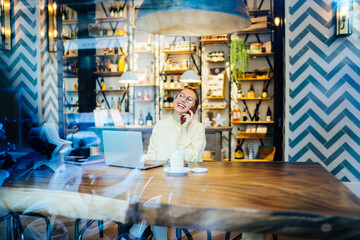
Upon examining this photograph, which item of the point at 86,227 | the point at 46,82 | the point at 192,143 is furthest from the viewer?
the point at 192,143

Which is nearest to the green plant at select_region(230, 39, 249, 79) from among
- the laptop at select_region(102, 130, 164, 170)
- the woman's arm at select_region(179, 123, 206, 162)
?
the woman's arm at select_region(179, 123, 206, 162)

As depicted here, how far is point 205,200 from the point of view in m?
0.99

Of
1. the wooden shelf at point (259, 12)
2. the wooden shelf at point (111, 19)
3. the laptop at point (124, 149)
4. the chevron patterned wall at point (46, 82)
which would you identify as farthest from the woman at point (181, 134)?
the wooden shelf at point (111, 19)

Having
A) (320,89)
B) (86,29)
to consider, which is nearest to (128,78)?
(86,29)

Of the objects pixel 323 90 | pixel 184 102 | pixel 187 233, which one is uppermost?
pixel 323 90

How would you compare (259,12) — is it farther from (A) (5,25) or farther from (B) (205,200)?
(B) (205,200)

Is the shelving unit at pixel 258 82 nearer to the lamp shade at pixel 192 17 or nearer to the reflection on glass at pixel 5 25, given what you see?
the lamp shade at pixel 192 17

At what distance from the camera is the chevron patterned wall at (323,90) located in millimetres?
3557

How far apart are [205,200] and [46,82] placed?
157 centimetres

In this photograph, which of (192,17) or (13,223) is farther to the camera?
(192,17)

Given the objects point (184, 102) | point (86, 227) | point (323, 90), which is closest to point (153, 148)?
point (184, 102)

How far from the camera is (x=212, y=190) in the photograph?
3.69 ft

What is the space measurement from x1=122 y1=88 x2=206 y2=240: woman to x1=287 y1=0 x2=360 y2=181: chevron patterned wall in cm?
201

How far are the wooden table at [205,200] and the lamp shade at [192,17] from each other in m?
0.80
